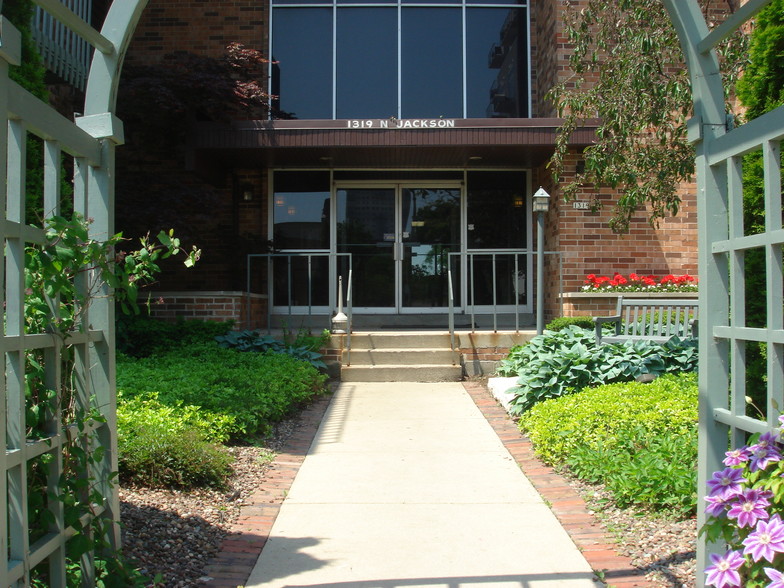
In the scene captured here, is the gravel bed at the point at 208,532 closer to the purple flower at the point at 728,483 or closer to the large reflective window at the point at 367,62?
the purple flower at the point at 728,483

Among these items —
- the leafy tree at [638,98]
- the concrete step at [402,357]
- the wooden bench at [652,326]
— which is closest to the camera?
the leafy tree at [638,98]

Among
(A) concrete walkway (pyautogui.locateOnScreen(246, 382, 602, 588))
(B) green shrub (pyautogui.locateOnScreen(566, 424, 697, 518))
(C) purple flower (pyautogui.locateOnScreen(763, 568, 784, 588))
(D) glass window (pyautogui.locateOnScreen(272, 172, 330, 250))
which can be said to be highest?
(D) glass window (pyautogui.locateOnScreen(272, 172, 330, 250))

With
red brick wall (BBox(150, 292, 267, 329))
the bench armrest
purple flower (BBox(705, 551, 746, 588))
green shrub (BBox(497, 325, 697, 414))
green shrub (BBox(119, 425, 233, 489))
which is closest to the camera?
purple flower (BBox(705, 551, 746, 588))

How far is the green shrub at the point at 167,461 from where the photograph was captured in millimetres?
4250

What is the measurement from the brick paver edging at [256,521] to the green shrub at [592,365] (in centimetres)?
199

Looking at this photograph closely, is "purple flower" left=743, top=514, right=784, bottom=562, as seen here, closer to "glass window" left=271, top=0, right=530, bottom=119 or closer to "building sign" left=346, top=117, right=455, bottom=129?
"building sign" left=346, top=117, right=455, bottom=129

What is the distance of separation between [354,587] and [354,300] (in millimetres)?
8323

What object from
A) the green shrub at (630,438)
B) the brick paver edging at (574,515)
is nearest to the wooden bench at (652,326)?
the green shrub at (630,438)

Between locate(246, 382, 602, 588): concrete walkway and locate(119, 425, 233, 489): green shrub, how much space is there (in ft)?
1.72

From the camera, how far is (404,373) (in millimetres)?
8648

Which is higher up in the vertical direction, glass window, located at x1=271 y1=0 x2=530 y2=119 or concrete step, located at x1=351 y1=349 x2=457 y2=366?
glass window, located at x1=271 y1=0 x2=530 y2=119

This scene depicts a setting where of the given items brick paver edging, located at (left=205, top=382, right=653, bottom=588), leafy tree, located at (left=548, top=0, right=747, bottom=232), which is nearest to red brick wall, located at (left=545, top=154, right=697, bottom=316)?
leafy tree, located at (left=548, top=0, right=747, bottom=232)

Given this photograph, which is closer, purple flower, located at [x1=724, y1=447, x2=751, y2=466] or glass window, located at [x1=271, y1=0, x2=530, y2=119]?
purple flower, located at [x1=724, y1=447, x2=751, y2=466]

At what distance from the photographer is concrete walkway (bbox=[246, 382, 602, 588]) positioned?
3277 millimetres
